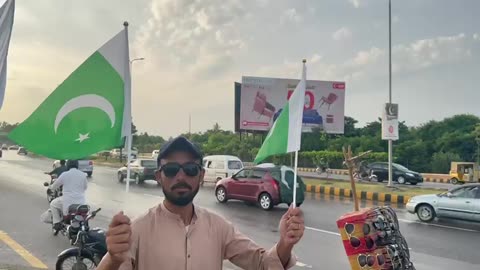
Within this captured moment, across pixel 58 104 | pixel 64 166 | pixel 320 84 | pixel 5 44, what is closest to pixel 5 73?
pixel 5 44

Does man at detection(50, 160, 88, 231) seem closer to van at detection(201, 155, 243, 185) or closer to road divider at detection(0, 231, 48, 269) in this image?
road divider at detection(0, 231, 48, 269)

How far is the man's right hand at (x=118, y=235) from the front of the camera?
2.00 metres

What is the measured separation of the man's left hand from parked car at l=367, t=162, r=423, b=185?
1029 inches

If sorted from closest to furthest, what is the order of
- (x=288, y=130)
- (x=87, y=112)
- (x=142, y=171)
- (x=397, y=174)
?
(x=87, y=112), (x=288, y=130), (x=142, y=171), (x=397, y=174)

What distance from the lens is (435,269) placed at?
724cm

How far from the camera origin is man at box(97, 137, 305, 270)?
7.23 ft

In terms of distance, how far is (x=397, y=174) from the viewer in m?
27.3

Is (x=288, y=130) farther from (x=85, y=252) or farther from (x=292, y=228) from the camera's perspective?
(x=85, y=252)

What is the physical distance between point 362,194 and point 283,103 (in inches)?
785

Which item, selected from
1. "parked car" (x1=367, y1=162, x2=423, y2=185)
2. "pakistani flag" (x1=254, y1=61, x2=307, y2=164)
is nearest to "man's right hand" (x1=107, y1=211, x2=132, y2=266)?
"pakistani flag" (x1=254, y1=61, x2=307, y2=164)

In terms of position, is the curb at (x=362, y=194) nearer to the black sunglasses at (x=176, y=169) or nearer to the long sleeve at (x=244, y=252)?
the long sleeve at (x=244, y=252)

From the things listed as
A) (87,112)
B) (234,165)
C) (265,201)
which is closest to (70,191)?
(87,112)

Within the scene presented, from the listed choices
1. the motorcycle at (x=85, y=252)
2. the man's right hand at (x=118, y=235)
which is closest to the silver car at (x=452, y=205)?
the motorcycle at (x=85, y=252)

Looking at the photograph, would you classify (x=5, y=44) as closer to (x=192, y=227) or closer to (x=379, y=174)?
(x=192, y=227)
